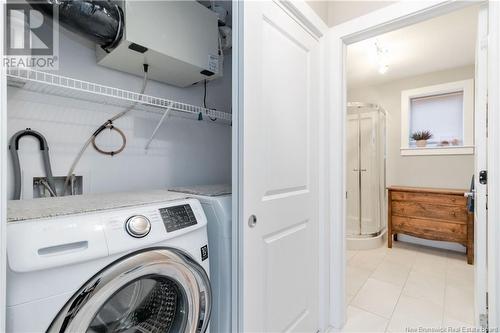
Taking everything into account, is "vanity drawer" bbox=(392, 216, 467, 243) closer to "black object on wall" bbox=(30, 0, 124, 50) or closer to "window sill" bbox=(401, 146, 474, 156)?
"window sill" bbox=(401, 146, 474, 156)

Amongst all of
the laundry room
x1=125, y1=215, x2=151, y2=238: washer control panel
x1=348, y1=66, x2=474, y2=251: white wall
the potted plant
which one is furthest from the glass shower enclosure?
x1=125, y1=215, x2=151, y2=238: washer control panel

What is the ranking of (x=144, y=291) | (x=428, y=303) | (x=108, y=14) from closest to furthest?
1. (x=144, y=291)
2. (x=108, y=14)
3. (x=428, y=303)

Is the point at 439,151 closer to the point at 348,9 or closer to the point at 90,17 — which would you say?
the point at 348,9

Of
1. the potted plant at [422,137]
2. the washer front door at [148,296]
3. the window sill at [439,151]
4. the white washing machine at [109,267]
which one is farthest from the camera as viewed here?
the potted plant at [422,137]

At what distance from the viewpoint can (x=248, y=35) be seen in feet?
3.42

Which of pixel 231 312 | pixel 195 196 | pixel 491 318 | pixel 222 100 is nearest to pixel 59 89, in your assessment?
pixel 195 196

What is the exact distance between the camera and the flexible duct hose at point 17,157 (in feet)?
3.70

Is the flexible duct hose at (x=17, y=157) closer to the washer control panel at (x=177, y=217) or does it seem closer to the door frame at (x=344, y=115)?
the washer control panel at (x=177, y=217)

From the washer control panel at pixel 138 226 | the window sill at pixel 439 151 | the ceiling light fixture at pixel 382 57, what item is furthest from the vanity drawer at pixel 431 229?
the washer control panel at pixel 138 226

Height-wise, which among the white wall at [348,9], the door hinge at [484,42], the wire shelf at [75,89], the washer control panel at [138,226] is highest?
the white wall at [348,9]

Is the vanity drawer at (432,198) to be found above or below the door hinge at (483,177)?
below

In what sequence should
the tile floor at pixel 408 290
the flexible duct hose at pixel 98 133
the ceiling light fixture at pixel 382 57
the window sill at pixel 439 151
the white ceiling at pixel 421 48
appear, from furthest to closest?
the window sill at pixel 439 151
the ceiling light fixture at pixel 382 57
the white ceiling at pixel 421 48
the tile floor at pixel 408 290
the flexible duct hose at pixel 98 133

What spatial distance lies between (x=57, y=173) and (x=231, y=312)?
1.11 metres

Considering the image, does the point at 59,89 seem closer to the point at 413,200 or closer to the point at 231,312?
the point at 231,312
